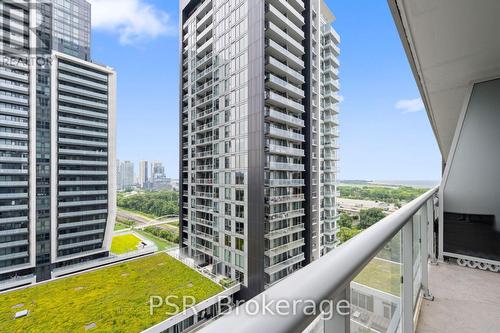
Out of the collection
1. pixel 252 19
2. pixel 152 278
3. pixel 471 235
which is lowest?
pixel 152 278

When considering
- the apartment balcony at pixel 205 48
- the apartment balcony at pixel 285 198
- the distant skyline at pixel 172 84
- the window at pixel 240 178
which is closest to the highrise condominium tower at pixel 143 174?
the distant skyline at pixel 172 84

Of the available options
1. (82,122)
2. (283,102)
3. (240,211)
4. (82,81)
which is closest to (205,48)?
(283,102)

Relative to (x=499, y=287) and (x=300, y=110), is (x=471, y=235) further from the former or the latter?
(x=300, y=110)

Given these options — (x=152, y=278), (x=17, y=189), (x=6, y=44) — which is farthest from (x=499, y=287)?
(x=17, y=189)

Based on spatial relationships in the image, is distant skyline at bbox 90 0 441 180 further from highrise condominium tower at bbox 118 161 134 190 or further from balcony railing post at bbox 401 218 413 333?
balcony railing post at bbox 401 218 413 333

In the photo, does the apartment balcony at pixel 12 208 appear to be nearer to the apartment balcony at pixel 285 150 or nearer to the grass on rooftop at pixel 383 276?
the apartment balcony at pixel 285 150

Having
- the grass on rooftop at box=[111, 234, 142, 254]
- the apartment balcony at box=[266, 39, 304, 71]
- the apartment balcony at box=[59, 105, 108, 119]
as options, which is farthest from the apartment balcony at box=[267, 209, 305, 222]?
the apartment balcony at box=[59, 105, 108, 119]

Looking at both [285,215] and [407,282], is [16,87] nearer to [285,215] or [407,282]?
[285,215]
